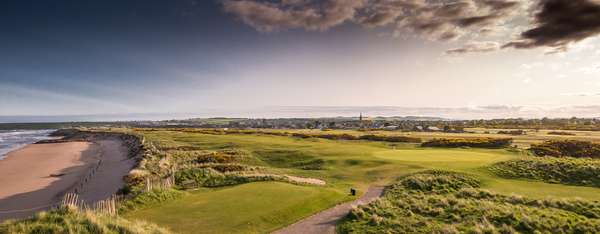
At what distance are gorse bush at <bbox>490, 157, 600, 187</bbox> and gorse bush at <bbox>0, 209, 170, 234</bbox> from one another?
27.0 m

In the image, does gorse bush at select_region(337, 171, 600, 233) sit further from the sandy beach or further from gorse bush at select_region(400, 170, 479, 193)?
the sandy beach

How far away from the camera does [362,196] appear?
20344 mm

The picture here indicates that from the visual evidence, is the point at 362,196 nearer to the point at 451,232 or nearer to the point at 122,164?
the point at 451,232

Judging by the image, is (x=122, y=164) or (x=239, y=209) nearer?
(x=239, y=209)

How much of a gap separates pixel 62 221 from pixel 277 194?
10.6m

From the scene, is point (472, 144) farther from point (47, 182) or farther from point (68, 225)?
point (47, 182)

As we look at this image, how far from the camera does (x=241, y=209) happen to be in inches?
610

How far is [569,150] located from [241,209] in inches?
1781

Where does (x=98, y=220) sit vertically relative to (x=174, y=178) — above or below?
above

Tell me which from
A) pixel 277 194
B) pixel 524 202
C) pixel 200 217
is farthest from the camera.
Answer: pixel 277 194

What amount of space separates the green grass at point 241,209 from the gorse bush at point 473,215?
2794 millimetres

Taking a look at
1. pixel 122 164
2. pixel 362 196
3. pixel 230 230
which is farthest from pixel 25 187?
pixel 362 196

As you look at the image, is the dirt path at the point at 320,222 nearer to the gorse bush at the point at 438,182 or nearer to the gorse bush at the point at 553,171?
the gorse bush at the point at 438,182

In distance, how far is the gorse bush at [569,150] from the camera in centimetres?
3831
